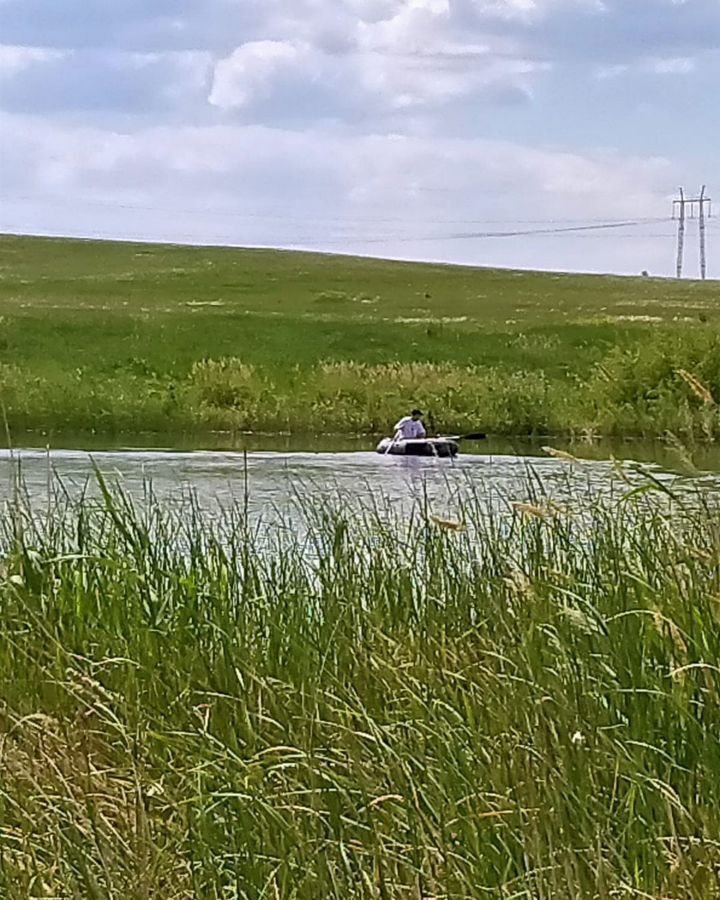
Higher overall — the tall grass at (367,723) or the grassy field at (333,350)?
the grassy field at (333,350)

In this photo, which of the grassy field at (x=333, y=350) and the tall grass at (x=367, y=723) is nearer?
the tall grass at (x=367, y=723)

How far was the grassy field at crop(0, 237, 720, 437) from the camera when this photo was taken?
2877cm

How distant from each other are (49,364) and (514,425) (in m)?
12.6

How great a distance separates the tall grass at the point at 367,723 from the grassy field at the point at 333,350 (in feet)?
2.48

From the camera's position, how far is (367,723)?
3805 mm

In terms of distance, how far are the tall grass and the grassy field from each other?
2.48 ft

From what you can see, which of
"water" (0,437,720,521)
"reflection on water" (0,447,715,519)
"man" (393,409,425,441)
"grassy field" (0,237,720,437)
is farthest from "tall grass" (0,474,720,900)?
"man" (393,409,425,441)

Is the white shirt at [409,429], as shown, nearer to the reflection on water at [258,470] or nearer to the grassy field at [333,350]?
the reflection on water at [258,470]

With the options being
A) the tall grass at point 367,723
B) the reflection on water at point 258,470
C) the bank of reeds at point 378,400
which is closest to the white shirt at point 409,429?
the reflection on water at point 258,470

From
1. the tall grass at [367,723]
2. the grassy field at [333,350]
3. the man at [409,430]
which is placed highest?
the grassy field at [333,350]

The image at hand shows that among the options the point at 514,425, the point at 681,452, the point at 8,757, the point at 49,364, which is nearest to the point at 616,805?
the point at 681,452

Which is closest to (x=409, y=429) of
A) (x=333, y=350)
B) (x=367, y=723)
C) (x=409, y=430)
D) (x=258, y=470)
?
(x=409, y=430)

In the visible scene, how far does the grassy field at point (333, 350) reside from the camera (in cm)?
2877

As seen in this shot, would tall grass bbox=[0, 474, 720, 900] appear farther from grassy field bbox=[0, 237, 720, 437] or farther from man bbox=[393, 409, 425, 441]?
man bbox=[393, 409, 425, 441]
